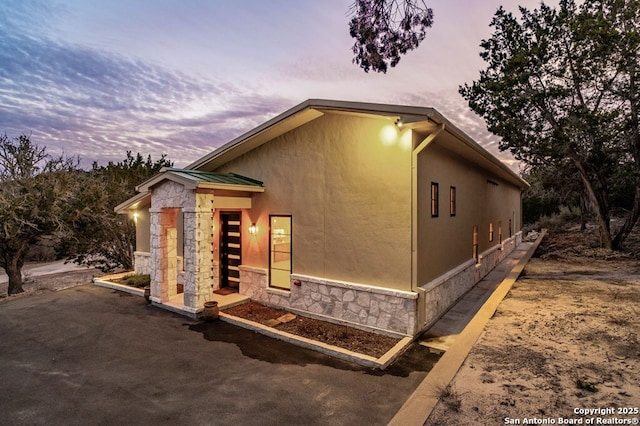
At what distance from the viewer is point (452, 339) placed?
7078 mm

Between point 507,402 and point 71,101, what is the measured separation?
70.9 ft

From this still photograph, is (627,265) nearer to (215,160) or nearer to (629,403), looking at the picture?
(629,403)

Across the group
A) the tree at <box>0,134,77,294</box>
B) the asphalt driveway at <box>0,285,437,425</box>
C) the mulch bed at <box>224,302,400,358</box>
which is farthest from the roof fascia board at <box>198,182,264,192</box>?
the tree at <box>0,134,77,294</box>

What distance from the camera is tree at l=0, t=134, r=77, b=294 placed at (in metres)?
13.9

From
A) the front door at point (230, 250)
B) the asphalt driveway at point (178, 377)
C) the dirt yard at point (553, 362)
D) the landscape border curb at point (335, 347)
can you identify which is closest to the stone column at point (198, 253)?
the asphalt driveway at point (178, 377)

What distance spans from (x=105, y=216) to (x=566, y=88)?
2363 cm

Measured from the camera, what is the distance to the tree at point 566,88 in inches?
558

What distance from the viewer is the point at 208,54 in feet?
40.0

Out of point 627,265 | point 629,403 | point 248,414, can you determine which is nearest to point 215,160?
point 248,414

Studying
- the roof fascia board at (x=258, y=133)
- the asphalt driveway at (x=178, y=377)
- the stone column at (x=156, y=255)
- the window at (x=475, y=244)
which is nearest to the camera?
the asphalt driveway at (x=178, y=377)

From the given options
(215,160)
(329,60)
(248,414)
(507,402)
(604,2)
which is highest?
(604,2)

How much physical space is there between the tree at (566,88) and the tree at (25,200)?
20.6 m

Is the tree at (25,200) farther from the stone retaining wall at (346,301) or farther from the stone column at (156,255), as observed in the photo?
the stone retaining wall at (346,301)

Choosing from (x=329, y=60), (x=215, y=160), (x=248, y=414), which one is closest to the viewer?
(x=248, y=414)
